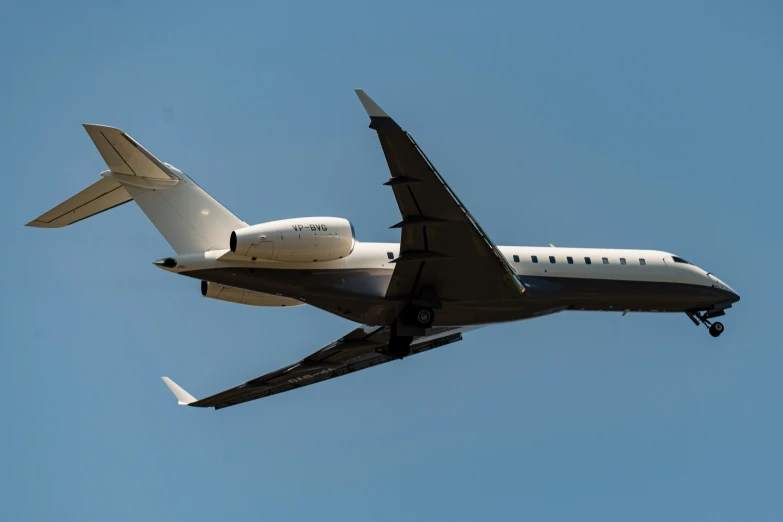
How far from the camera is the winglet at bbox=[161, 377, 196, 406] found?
29158 mm

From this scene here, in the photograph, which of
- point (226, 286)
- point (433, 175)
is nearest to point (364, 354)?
point (226, 286)

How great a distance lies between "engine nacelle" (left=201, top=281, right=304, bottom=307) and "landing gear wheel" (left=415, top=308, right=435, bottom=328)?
119 inches

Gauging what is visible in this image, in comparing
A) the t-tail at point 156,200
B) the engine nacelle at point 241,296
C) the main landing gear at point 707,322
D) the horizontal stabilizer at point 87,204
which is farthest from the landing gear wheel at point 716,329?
the horizontal stabilizer at point 87,204

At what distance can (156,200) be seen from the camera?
25.2 metres

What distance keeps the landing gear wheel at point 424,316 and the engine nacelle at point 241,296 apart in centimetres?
303

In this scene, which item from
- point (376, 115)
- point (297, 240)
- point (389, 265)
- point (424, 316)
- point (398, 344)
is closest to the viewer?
point (376, 115)

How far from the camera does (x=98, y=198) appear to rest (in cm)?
2486

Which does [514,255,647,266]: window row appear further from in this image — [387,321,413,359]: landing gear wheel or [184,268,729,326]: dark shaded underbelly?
[387,321,413,359]: landing gear wheel

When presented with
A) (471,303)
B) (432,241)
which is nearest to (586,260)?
(471,303)

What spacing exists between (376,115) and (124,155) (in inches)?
269

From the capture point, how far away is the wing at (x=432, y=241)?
2173cm

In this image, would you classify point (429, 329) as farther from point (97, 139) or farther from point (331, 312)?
point (97, 139)

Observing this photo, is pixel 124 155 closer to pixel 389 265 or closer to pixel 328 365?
pixel 389 265

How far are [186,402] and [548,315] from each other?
33.8ft
